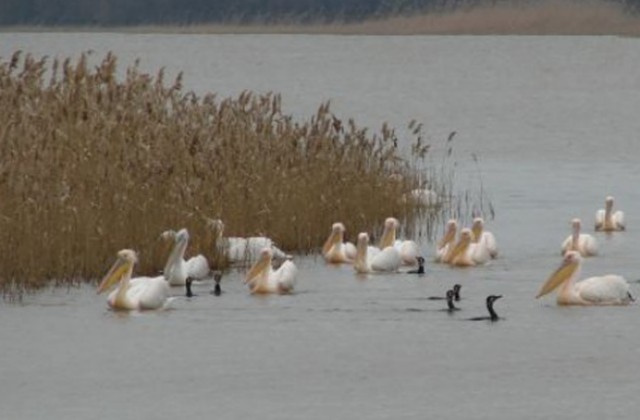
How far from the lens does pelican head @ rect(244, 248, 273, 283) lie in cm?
2098

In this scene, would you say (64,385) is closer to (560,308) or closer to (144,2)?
(560,308)

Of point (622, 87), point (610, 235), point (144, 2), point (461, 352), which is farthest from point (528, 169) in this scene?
point (144, 2)

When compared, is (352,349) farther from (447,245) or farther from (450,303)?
(447,245)

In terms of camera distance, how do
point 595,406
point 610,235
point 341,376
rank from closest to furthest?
1. point 595,406
2. point 341,376
3. point 610,235

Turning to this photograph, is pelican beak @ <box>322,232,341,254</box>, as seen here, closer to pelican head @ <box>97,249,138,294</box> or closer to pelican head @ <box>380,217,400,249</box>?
pelican head @ <box>380,217,400,249</box>

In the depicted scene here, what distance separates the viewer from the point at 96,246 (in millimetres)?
21656

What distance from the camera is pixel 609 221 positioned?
27.4m

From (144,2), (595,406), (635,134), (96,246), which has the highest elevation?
(144,2)

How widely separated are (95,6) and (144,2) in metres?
6.50

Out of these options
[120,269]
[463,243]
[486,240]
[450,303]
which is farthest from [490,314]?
[486,240]

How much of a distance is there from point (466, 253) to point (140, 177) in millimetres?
3230

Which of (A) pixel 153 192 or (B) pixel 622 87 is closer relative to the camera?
(A) pixel 153 192

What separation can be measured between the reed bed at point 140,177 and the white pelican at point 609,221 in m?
2.60

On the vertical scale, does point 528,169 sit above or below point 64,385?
above
